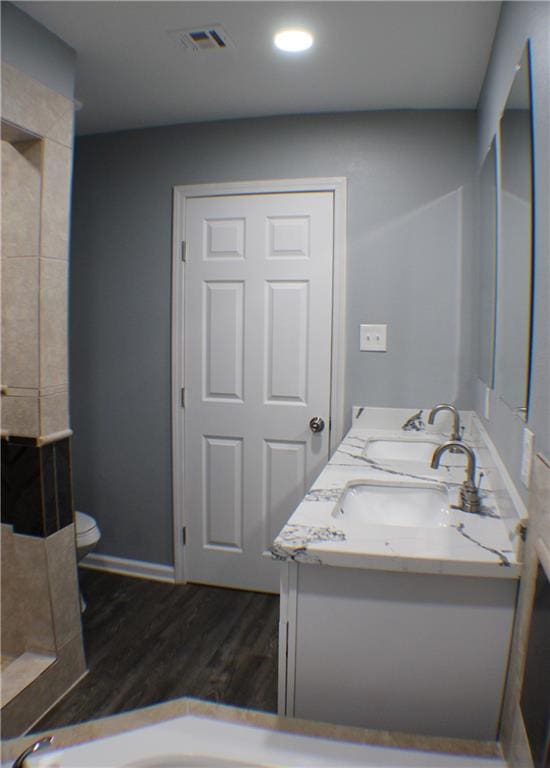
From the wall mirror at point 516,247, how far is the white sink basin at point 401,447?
26.1 inches

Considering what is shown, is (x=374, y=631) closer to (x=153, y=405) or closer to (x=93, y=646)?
(x=93, y=646)

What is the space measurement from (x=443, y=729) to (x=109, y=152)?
9.64 feet

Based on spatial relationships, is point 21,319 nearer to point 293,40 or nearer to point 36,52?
point 36,52

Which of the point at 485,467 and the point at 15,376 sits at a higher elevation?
the point at 15,376

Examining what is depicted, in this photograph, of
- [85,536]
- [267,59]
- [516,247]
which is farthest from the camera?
[85,536]

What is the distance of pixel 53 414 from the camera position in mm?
1970

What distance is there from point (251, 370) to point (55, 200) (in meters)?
1.25

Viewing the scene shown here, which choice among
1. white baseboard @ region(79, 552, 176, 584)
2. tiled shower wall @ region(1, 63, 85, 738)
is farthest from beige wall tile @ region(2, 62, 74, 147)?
white baseboard @ region(79, 552, 176, 584)

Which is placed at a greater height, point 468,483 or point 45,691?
point 468,483

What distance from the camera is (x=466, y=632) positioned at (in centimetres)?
118

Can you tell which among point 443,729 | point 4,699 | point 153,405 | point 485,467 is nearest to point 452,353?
point 485,467

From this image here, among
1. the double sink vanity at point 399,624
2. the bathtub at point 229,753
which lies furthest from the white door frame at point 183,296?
the bathtub at point 229,753

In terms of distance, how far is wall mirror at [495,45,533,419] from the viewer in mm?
1217

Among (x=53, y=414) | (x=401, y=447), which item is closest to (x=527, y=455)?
(x=401, y=447)
